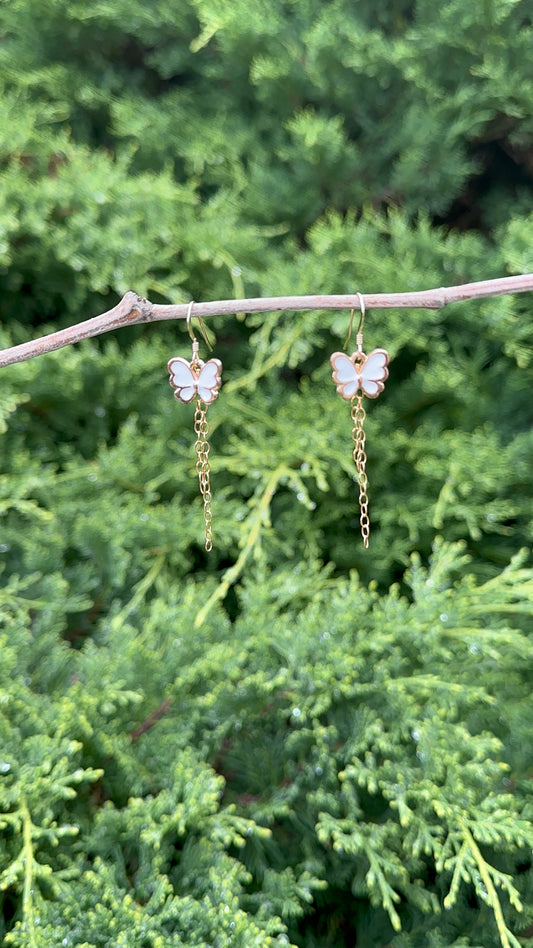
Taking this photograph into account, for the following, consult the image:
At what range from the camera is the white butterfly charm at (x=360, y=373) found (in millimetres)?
672

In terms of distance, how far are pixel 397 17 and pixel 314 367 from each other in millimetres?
694

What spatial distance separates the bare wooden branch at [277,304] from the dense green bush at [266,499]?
448 millimetres

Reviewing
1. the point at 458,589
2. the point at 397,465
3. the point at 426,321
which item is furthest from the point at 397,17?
the point at 458,589

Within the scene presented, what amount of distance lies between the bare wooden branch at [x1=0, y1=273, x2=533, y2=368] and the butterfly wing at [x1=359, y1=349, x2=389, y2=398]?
0.09m

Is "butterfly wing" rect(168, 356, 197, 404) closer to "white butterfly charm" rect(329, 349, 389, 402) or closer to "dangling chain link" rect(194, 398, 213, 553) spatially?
"dangling chain link" rect(194, 398, 213, 553)

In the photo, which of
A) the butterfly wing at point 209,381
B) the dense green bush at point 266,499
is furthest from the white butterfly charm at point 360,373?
the dense green bush at point 266,499

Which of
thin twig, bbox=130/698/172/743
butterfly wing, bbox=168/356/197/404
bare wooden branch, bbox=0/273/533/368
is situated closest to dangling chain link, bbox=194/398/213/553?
butterfly wing, bbox=168/356/197/404

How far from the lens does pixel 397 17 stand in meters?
1.36

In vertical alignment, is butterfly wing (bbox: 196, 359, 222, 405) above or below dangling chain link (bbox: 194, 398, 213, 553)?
above

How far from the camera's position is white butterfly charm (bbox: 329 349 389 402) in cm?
67

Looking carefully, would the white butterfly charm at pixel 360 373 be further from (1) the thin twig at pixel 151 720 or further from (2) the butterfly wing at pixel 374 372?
(1) the thin twig at pixel 151 720

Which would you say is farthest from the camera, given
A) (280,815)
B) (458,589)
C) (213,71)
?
(213,71)

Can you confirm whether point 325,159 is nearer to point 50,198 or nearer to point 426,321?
point 426,321

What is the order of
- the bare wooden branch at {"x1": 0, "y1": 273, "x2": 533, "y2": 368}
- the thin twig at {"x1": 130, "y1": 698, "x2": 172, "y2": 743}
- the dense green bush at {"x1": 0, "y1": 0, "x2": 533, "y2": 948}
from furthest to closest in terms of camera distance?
the thin twig at {"x1": 130, "y1": 698, "x2": 172, "y2": 743} → the dense green bush at {"x1": 0, "y1": 0, "x2": 533, "y2": 948} → the bare wooden branch at {"x1": 0, "y1": 273, "x2": 533, "y2": 368}
